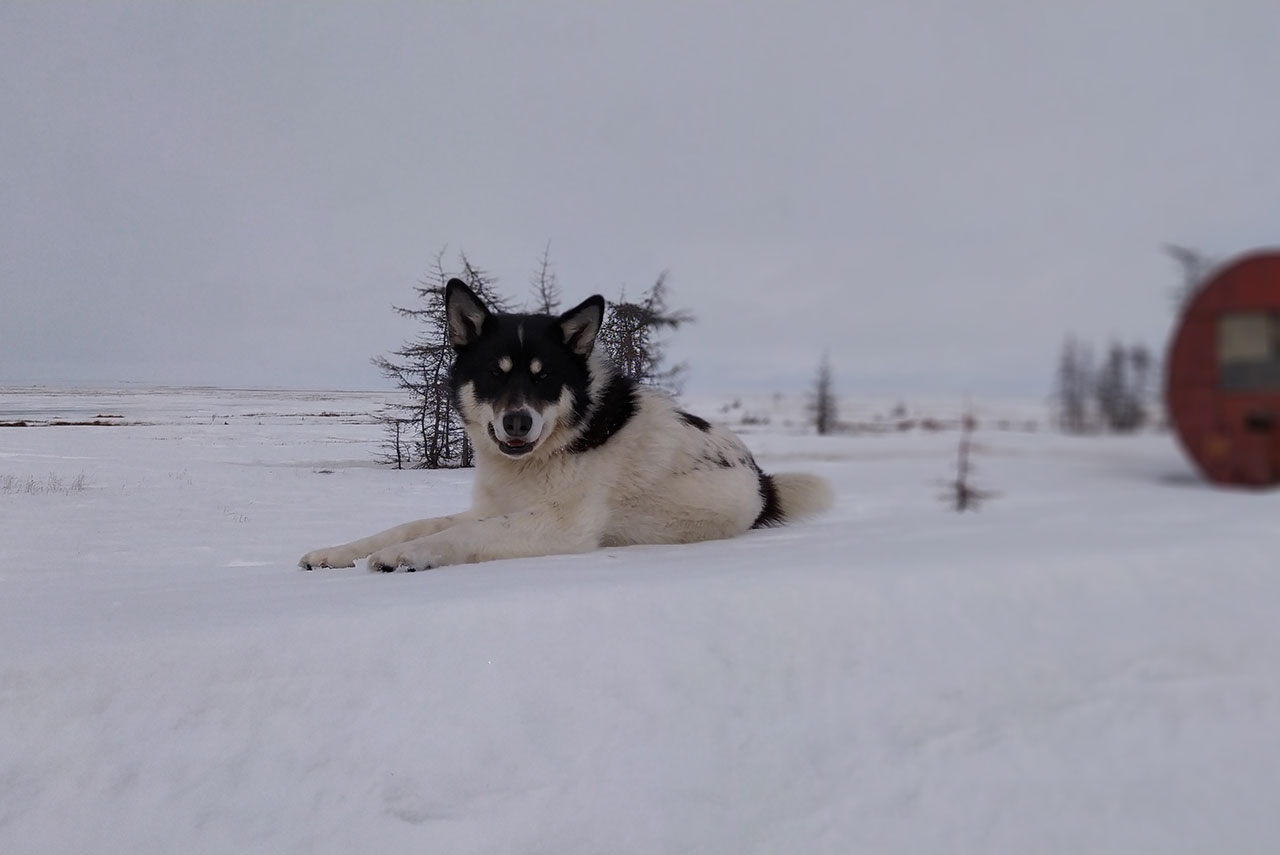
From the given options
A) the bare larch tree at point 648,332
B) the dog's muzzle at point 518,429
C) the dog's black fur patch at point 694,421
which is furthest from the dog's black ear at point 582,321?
the bare larch tree at point 648,332

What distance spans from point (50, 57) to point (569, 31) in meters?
1.71

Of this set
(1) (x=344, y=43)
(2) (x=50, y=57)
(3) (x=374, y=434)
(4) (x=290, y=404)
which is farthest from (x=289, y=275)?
(2) (x=50, y=57)

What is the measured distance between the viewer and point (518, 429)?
2066 mm

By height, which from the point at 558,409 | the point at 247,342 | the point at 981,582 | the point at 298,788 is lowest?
the point at 298,788

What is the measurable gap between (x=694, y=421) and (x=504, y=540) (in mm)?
781

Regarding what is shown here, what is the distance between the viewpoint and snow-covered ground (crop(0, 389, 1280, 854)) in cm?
134

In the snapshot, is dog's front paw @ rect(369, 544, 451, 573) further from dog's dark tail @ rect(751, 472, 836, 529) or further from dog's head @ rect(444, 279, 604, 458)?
dog's dark tail @ rect(751, 472, 836, 529)

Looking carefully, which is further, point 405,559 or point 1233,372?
point 405,559

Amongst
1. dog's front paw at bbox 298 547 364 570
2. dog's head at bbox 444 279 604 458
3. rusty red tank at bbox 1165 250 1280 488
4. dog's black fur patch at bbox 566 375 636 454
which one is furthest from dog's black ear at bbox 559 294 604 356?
rusty red tank at bbox 1165 250 1280 488

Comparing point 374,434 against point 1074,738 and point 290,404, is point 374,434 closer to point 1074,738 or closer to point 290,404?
point 290,404

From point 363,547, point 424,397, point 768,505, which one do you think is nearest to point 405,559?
point 363,547

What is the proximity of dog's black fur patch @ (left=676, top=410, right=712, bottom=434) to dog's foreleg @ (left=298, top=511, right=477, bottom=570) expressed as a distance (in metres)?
0.75

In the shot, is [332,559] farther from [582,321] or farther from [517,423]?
[582,321]

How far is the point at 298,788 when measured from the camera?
1367 millimetres
